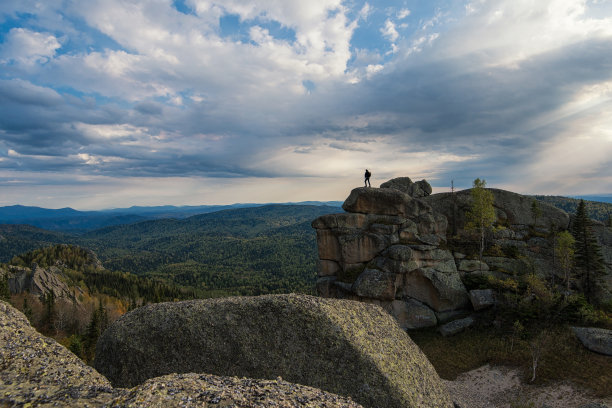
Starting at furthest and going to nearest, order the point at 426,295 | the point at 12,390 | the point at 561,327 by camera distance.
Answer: the point at 426,295, the point at 561,327, the point at 12,390

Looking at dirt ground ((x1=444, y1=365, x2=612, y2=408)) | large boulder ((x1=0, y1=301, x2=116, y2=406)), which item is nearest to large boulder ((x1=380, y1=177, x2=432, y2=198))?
dirt ground ((x1=444, y1=365, x2=612, y2=408))

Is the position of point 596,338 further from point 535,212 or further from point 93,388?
point 93,388

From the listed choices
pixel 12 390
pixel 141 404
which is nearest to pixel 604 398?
pixel 141 404

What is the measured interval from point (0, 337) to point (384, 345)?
17575 millimetres

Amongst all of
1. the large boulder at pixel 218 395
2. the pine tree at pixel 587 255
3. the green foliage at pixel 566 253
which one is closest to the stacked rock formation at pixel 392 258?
the green foliage at pixel 566 253

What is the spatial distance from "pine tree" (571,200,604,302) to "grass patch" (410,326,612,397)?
39.8ft

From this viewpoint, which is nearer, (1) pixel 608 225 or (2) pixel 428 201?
(1) pixel 608 225

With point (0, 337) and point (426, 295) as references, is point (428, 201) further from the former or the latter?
point (0, 337)

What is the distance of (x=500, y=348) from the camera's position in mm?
29000

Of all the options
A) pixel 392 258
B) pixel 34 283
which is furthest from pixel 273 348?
pixel 34 283

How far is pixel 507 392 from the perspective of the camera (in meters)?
23.5

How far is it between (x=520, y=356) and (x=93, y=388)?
3468 centimetres

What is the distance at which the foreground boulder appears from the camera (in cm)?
1410

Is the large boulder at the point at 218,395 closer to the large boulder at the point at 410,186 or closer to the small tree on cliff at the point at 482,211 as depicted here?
the small tree on cliff at the point at 482,211
